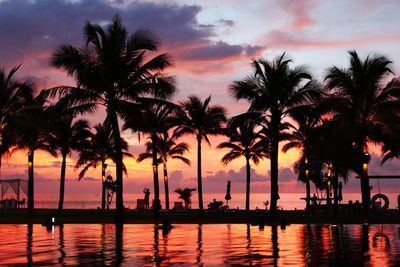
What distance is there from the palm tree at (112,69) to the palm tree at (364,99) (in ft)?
36.8

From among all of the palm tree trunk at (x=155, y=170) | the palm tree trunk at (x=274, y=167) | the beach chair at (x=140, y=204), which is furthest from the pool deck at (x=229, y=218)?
the beach chair at (x=140, y=204)

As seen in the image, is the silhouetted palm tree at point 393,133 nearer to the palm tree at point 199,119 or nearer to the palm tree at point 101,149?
the palm tree at point 199,119

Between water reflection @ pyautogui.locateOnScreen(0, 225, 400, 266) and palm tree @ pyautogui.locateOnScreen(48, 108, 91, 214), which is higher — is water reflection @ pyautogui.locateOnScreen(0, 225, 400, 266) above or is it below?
below

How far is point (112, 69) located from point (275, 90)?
1048 cm

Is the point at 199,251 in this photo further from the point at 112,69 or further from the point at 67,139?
the point at 67,139

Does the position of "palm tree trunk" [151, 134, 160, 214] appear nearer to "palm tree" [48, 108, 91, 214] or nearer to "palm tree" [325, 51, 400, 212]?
"palm tree" [48, 108, 91, 214]

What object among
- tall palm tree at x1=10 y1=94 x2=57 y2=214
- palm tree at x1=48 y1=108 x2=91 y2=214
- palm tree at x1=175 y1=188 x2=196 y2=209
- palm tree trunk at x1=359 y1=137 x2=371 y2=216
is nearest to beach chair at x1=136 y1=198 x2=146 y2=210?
palm tree at x1=175 y1=188 x2=196 y2=209

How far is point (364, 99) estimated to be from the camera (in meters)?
39.7

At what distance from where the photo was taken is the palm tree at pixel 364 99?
129ft

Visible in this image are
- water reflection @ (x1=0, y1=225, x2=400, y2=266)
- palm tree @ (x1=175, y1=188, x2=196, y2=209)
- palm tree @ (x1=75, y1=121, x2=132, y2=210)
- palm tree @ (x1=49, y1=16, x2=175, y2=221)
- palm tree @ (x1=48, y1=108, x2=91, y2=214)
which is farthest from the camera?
palm tree @ (x1=175, y1=188, x2=196, y2=209)

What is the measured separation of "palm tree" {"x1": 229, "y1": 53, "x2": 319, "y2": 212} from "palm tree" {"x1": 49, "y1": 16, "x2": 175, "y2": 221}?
6.09m

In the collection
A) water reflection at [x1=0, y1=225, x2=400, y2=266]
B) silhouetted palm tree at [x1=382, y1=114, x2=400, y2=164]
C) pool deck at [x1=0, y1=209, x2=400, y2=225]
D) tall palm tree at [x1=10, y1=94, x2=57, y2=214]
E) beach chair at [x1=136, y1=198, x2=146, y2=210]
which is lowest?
water reflection at [x1=0, y1=225, x2=400, y2=266]

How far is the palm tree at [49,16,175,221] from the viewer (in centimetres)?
3572

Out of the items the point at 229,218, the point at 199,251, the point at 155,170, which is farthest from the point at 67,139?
the point at 199,251
